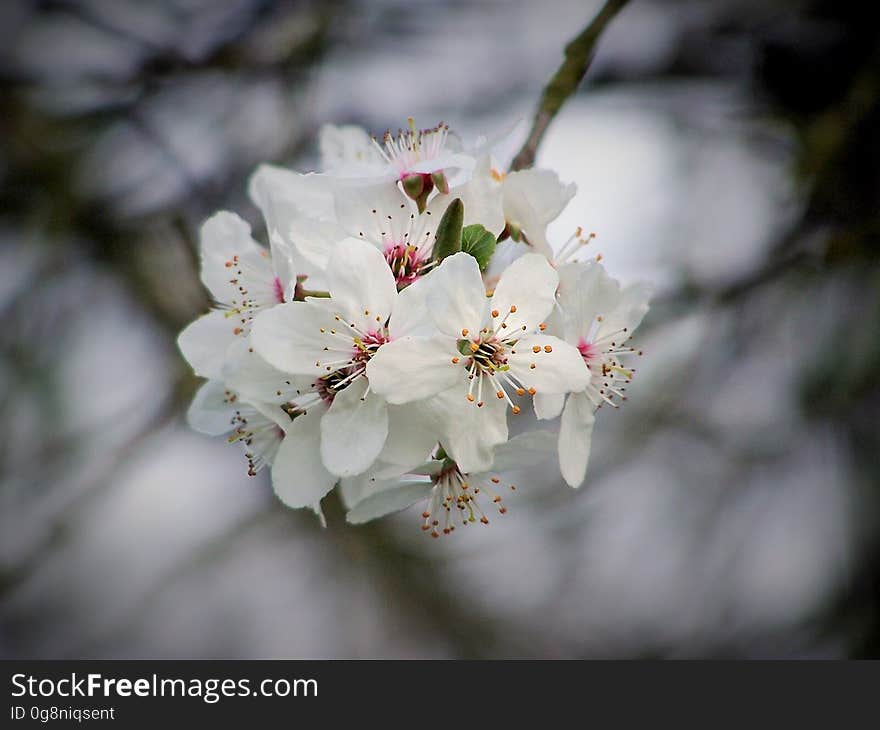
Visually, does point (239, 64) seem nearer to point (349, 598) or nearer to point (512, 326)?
point (512, 326)

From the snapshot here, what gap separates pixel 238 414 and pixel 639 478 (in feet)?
7.51

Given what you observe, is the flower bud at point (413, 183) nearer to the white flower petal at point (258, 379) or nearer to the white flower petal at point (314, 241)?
the white flower petal at point (314, 241)

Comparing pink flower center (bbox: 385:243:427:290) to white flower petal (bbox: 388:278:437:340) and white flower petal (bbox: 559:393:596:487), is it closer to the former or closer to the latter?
white flower petal (bbox: 388:278:437:340)

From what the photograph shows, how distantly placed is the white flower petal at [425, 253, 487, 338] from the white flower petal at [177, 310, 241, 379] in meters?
0.32

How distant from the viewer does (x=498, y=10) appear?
2.64 m

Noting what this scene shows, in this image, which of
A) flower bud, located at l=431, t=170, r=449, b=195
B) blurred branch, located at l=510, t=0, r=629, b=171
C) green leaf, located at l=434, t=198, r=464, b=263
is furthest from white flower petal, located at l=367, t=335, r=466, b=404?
blurred branch, located at l=510, t=0, r=629, b=171

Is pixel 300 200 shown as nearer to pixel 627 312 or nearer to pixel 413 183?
pixel 413 183

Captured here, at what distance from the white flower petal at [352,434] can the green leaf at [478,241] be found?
219mm

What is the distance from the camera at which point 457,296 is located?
2.89 ft

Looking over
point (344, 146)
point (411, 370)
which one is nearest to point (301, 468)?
point (411, 370)

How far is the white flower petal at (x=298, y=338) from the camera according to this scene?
91 centimetres

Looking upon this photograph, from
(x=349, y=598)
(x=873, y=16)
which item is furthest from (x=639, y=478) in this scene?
(x=873, y=16)

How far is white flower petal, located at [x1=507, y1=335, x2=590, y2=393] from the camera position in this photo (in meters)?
0.93

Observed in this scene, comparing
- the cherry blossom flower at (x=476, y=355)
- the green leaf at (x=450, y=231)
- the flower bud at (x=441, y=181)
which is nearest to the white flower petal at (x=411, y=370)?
the cherry blossom flower at (x=476, y=355)
